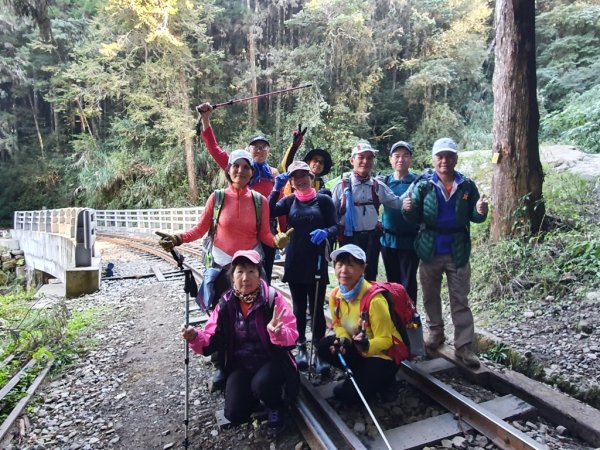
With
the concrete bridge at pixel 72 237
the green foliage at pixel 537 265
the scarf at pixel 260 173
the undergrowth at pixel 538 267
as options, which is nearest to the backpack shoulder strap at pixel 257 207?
the scarf at pixel 260 173

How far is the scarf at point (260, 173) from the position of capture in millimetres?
4520

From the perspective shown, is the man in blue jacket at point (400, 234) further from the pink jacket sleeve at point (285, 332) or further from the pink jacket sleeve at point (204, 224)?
the pink jacket sleeve at point (204, 224)

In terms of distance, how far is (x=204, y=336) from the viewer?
293 centimetres

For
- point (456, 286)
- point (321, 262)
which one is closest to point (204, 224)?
point (321, 262)

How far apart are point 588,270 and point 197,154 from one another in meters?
19.9

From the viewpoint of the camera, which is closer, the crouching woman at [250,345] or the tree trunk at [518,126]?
the crouching woman at [250,345]

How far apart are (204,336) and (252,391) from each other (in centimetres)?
53

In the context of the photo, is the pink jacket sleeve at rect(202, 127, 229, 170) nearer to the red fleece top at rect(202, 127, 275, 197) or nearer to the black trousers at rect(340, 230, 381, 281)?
the red fleece top at rect(202, 127, 275, 197)

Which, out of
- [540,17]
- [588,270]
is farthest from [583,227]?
[540,17]

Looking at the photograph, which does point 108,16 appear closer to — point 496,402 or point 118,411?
point 118,411

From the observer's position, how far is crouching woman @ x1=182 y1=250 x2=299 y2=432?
291 centimetres

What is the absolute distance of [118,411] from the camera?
3.50 m

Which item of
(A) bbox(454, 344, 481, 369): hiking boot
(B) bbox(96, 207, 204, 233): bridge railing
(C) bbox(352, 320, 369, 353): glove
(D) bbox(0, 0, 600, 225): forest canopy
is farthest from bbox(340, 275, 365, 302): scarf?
(D) bbox(0, 0, 600, 225): forest canopy

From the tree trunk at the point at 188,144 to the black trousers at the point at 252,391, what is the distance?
61.7ft
